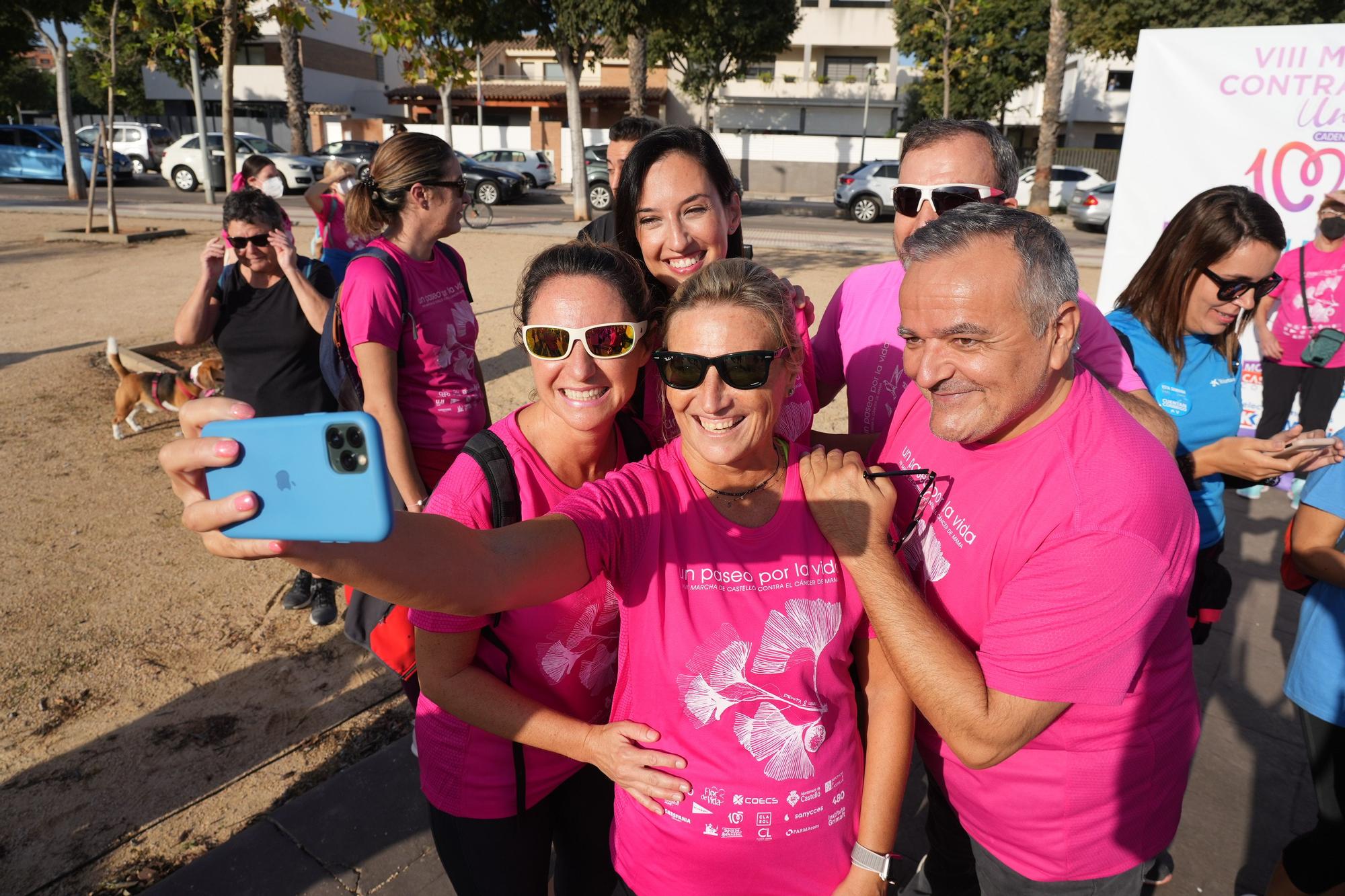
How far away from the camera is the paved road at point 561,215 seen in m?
17.9

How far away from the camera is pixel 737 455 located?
5.69ft

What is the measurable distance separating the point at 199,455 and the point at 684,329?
1017mm

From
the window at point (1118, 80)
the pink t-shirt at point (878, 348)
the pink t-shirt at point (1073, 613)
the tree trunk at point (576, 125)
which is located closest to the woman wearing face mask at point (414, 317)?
the pink t-shirt at point (878, 348)

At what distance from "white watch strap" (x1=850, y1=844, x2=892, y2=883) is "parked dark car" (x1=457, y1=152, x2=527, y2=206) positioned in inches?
982

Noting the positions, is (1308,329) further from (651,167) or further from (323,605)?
(323,605)

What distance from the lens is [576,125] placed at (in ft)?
58.4

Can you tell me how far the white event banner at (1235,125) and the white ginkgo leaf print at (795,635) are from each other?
19.3ft

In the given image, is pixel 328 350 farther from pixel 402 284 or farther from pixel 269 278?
pixel 269 278

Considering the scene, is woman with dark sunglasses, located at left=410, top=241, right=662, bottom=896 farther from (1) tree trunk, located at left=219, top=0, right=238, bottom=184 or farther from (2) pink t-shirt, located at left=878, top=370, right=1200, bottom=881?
(1) tree trunk, located at left=219, top=0, right=238, bottom=184

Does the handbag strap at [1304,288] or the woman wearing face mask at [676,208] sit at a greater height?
the woman wearing face mask at [676,208]

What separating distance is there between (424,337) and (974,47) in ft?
116

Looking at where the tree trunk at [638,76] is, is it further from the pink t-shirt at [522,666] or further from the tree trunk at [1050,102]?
the pink t-shirt at [522,666]

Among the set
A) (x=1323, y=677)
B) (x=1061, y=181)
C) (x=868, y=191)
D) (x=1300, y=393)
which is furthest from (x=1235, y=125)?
(x=1061, y=181)

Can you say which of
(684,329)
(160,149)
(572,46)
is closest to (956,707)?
(684,329)
